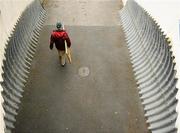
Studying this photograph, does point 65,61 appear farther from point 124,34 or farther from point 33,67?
point 124,34

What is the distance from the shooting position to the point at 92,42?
11.5m

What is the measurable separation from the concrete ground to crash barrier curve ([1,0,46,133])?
521 mm

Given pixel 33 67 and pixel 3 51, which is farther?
pixel 33 67

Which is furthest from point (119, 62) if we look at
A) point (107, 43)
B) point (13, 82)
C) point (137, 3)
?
point (13, 82)

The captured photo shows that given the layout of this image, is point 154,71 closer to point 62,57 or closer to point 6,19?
point 62,57

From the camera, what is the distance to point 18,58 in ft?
29.8

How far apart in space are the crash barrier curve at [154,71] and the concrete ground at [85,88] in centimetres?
57

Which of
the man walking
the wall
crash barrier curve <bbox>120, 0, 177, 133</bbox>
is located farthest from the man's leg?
crash barrier curve <bbox>120, 0, 177, 133</bbox>

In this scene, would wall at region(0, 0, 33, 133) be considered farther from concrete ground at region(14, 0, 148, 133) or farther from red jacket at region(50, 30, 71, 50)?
concrete ground at region(14, 0, 148, 133)

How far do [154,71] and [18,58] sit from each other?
3.43 meters

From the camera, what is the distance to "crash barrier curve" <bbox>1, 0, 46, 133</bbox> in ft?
24.4

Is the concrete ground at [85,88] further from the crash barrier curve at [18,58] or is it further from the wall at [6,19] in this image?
the wall at [6,19]

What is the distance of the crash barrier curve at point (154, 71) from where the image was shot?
23.3ft

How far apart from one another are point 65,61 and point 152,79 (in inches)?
127
